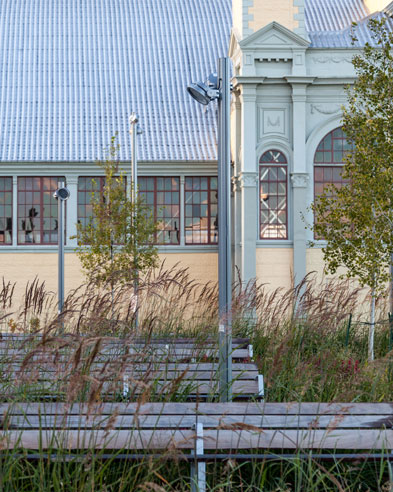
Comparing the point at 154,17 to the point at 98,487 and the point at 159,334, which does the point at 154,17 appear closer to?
the point at 159,334

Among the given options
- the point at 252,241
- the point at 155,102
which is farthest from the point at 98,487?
the point at 155,102

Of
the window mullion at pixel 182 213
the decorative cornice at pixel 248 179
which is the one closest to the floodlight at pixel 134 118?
the decorative cornice at pixel 248 179

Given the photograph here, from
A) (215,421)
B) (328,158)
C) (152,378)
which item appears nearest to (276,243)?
(328,158)

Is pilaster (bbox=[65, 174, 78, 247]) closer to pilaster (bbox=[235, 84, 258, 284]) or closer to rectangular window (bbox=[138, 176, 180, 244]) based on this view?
rectangular window (bbox=[138, 176, 180, 244])

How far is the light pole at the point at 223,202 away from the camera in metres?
7.59

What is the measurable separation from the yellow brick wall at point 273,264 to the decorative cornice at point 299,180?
2120 mm

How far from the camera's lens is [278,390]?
7461 mm

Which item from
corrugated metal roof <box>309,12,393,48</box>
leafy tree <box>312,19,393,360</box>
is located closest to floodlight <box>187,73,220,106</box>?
leafy tree <box>312,19,393,360</box>

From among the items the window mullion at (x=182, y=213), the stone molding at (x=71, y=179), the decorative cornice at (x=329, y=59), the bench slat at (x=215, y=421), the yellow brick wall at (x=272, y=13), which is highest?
the yellow brick wall at (x=272, y=13)

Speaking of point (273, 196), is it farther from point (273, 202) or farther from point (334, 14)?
point (334, 14)

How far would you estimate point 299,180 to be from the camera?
969 inches

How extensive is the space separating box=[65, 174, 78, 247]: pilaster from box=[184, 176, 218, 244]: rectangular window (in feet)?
13.2

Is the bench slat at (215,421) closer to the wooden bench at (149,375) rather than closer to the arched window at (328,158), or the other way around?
the wooden bench at (149,375)

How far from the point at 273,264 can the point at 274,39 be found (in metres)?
7.28
